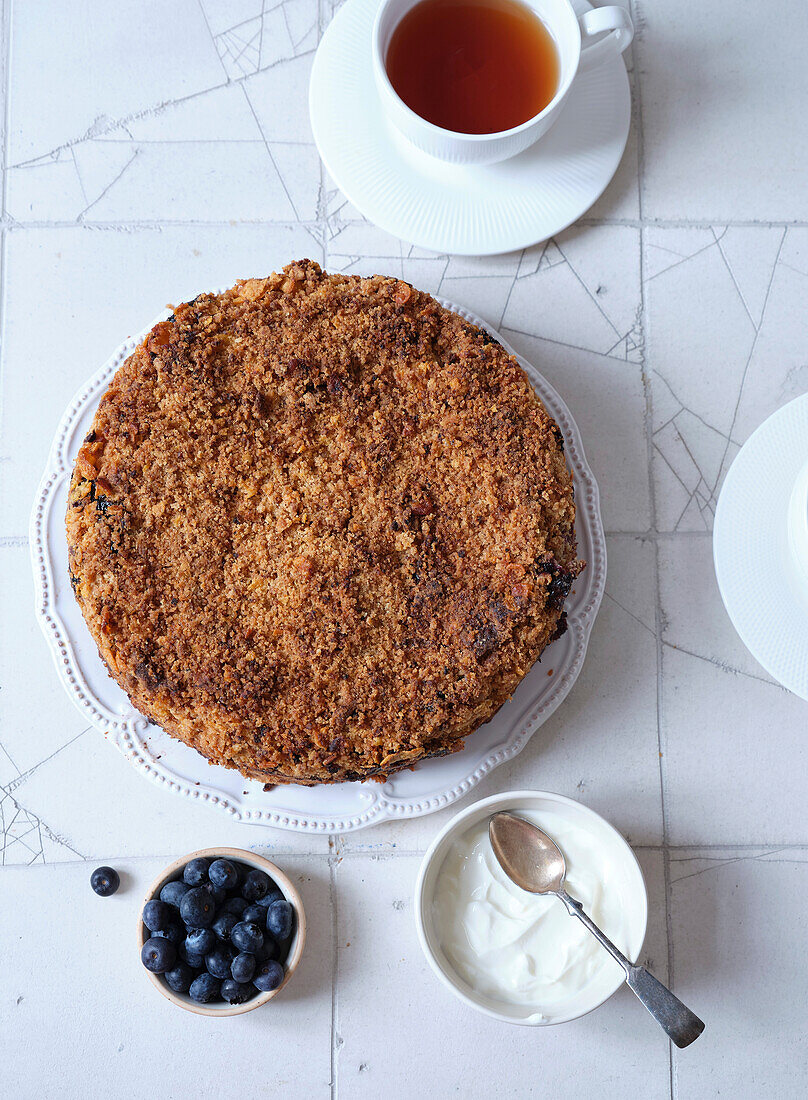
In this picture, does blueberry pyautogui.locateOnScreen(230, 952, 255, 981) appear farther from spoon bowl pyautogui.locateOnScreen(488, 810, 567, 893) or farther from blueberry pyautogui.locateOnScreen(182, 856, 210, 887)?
spoon bowl pyautogui.locateOnScreen(488, 810, 567, 893)

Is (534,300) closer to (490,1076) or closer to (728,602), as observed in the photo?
(728,602)

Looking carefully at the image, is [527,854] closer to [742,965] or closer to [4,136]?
[742,965]

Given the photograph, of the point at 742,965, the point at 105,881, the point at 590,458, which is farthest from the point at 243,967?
the point at 590,458

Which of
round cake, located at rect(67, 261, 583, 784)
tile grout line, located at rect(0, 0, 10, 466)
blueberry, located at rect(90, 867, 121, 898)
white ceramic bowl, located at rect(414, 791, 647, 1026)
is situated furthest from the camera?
tile grout line, located at rect(0, 0, 10, 466)

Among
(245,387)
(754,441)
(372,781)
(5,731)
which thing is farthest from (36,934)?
(754,441)

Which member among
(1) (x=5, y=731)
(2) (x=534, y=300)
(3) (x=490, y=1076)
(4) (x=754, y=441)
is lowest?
(3) (x=490, y=1076)

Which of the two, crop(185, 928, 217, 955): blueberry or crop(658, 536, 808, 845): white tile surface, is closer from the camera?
crop(185, 928, 217, 955): blueberry

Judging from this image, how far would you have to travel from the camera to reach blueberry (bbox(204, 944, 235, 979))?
1465 mm

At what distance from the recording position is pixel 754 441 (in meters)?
1.50

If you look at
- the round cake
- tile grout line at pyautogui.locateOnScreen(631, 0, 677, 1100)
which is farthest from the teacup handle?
the round cake

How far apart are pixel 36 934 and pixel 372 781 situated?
69cm

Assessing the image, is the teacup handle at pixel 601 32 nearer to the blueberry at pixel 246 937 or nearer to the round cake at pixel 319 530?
the round cake at pixel 319 530

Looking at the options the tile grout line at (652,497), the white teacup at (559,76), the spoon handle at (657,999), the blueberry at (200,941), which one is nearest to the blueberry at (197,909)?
the blueberry at (200,941)

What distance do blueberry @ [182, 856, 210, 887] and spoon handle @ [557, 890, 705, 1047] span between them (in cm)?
61
